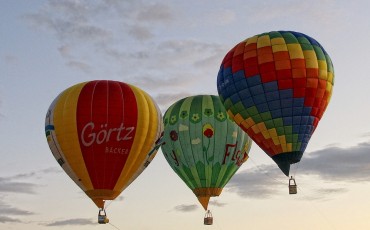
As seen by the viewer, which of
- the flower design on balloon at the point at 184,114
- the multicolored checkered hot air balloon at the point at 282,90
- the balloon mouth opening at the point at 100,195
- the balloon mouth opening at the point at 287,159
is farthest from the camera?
the flower design on balloon at the point at 184,114

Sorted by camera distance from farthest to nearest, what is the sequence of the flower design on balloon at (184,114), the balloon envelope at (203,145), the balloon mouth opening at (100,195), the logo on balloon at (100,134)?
1. the flower design on balloon at (184,114)
2. the balloon envelope at (203,145)
3. the balloon mouth opening at (100,195)
4. the logo on balloon at (100,134)

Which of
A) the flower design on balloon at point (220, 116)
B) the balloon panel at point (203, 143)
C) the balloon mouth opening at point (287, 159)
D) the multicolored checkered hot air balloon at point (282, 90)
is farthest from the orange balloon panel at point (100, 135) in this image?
the balloon mouth opening at point (287, 159)

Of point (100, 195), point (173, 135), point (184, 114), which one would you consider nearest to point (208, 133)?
point (184, 114)

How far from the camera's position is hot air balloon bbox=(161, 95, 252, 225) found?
3884 cm

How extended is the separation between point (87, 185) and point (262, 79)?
36.9 ft

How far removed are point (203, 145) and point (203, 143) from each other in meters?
0.13

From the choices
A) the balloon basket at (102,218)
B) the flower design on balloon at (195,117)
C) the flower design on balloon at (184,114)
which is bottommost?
the balloon basket at (102,218)

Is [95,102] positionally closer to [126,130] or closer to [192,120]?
[126,130]

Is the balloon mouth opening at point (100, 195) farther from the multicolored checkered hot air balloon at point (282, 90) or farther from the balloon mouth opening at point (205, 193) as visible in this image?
the multicolored checkered hot air balloon at point (282, 90)

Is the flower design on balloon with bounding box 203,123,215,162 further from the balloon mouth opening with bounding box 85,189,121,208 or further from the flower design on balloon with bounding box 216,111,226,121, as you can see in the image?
the balloon mouth opening with bounding box 85,189,121,208

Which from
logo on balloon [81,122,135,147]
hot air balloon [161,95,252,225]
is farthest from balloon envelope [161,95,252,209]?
logo on balloon [81,122,135,147]

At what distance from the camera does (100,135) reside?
32906 mm

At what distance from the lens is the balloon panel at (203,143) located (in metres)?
38.8

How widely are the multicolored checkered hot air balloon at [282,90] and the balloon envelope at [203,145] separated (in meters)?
5.85
